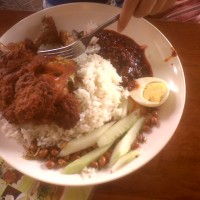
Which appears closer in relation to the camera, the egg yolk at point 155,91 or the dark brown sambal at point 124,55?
the egg yolk at point 155,91

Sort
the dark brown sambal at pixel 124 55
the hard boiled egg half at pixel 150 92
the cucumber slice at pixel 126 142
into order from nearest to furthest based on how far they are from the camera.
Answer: the cucumber slice at pixel 126 142 → the hard boiled egg half at pixel 150 92 → the dark brown sambal at pixel 124 55

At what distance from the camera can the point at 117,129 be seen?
1554mm

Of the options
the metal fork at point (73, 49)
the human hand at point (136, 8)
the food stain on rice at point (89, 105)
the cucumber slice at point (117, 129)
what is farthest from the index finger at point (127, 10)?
the cucumber slice at point (117, 129)

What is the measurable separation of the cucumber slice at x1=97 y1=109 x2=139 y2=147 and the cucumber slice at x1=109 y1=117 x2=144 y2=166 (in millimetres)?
23

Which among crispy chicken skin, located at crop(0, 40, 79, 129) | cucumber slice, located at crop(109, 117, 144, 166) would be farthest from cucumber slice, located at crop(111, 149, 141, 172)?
crispy chicken skin, located at crop(0, 40, 79, 129)

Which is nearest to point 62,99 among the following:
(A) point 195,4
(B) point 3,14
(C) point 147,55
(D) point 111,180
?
(D) point 111,180

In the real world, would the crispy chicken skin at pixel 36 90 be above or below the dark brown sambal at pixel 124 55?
above

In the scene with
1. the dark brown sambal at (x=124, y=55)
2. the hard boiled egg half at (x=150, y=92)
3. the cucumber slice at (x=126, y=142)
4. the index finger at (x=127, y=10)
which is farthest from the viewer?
the dark brown sambal at (x=124, y=55)

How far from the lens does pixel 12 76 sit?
5.03 ft

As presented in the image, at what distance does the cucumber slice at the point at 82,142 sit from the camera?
1.52 metres

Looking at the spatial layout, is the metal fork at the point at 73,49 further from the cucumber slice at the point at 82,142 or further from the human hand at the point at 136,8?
the cucumber slice at the point at 82,142

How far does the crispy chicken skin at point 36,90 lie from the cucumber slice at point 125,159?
10.3 inches

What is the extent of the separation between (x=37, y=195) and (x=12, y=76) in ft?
1.78

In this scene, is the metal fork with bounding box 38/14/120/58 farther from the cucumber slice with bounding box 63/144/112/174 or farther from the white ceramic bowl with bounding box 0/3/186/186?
the cucumber slice with bounding box 63/144/112/174
